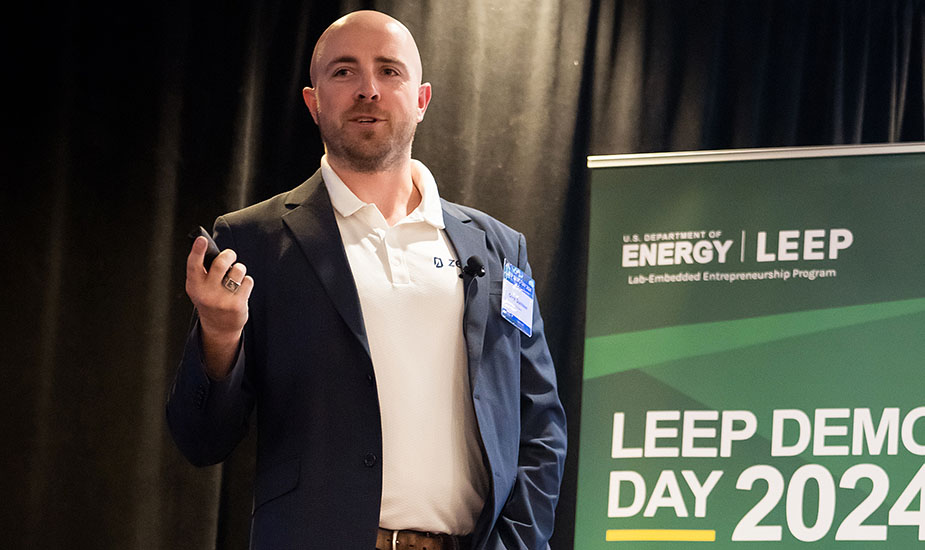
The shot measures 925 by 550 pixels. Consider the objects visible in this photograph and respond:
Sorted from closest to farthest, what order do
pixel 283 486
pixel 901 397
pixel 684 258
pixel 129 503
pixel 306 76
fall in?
pixel 283 486 < pixel 901 397 < pixel 684 258 < pixel 129 503 < pixel 306 76

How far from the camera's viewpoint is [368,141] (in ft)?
6.88

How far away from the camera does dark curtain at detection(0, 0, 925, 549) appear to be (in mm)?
3461

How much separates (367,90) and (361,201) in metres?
0.21

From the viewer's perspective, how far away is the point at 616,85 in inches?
151

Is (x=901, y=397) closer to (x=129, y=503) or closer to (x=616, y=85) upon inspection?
(x=616, y=85)

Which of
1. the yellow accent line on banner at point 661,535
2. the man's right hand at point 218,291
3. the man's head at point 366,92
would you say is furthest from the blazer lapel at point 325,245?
the yellow accent line on banner at point 661,535

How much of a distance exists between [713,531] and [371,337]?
1.28 metres

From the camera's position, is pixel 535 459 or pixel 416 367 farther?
pixel 535 459

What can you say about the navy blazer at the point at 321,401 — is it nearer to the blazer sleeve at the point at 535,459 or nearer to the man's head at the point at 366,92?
the blazer sleeve at the point at 535,459

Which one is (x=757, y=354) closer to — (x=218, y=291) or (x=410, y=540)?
(x=410, y=540)

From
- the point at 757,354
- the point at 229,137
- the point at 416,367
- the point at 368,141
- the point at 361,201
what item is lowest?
the point at 416,367

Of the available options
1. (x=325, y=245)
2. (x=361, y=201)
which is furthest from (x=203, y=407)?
(x=361, y=201)

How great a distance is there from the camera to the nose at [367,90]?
82.4 inches

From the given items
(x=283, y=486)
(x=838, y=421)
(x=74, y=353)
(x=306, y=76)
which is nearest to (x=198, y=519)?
(x=74, y=353)
